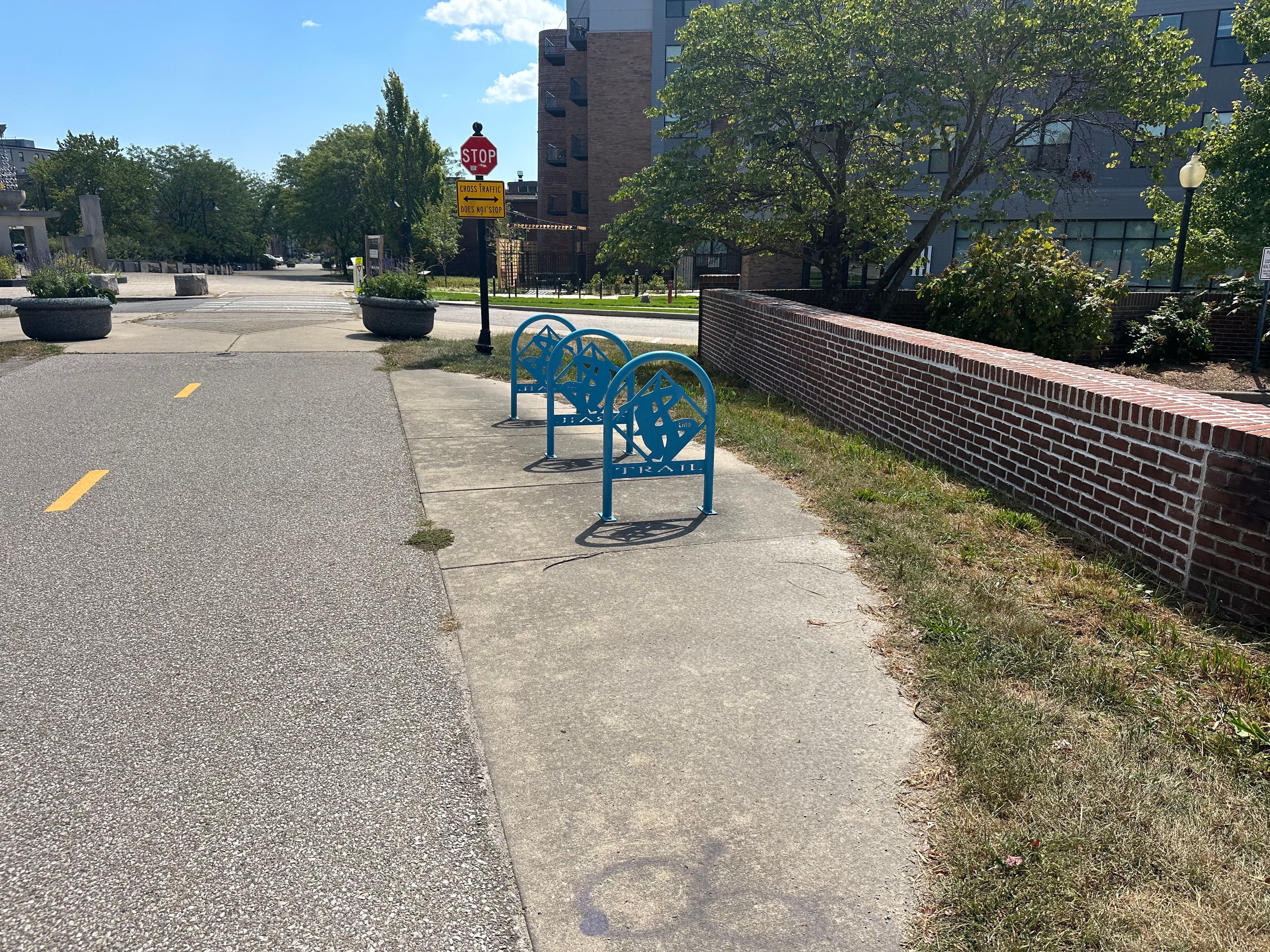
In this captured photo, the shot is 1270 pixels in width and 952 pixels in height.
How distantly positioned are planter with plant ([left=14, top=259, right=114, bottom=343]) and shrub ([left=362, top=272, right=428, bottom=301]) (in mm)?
4425

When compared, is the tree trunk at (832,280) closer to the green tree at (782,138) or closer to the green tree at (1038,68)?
the green tree at (782,138)

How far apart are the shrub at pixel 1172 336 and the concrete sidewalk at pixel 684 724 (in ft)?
38.2

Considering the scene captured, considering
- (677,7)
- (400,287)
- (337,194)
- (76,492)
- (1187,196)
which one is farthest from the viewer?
(337,194)

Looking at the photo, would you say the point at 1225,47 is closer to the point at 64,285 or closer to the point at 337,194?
the point at 64,285

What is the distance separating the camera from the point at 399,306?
1639 cm

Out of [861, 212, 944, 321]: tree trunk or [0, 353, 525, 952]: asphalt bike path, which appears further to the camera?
[861, 212, 944, 321]: tree trunk

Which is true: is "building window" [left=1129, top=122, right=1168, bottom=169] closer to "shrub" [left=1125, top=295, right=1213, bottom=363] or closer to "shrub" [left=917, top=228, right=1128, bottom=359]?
"shrub" [left=1125, top=295, right=1213, bottom=363]

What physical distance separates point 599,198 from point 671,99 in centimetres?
4292

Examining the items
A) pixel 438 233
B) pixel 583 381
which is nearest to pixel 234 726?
pixel 583 381

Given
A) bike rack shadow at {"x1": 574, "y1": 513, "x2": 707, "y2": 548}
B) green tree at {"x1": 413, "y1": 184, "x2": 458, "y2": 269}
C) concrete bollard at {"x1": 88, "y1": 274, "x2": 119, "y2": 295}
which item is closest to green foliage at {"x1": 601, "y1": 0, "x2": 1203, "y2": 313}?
bike rack shadow at {"x1": 574, "y1": 513, "x2": 707, "y2": 548}

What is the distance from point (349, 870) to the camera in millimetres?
2719

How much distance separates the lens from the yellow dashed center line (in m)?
6.30

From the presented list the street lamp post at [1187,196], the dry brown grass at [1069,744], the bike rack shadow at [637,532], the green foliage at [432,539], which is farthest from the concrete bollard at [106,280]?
the dry brown grass at [1069,744]

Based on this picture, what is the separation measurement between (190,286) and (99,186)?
183 ft
